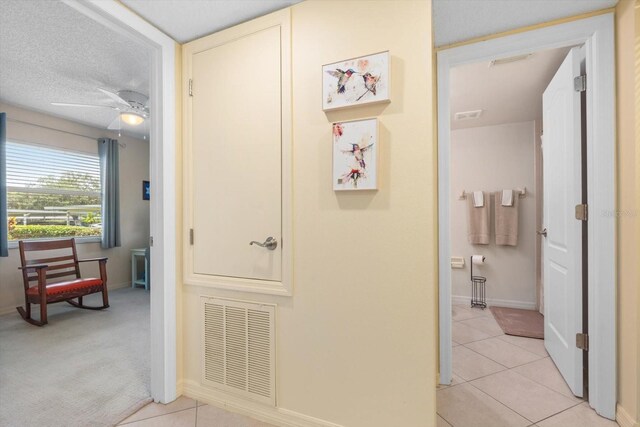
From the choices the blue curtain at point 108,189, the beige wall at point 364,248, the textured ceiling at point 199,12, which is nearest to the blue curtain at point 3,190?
the blue curtain at point 108,189

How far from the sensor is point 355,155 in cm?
147

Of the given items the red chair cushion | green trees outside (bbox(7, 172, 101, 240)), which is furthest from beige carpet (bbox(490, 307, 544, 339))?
green trees outside (bbox(7, 172, 101, 240))

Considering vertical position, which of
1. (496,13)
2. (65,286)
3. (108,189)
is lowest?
(65,286)

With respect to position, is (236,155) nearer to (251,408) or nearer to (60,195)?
(251,408)

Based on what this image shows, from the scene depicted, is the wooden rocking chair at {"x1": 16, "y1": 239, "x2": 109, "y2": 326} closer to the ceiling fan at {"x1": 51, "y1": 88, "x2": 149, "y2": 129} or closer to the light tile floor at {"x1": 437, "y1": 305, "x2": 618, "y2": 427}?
the ceiling fan at {"x1": 51, "y1": 88, "x2": 149, "y2": 129}

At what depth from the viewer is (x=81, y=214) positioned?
175 inches

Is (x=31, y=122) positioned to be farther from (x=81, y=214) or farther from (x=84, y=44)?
(x=84, y=44)

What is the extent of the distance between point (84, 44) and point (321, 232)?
2482 mm

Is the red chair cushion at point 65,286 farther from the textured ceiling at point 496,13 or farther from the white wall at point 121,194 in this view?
the textured ceiling at point 496,13

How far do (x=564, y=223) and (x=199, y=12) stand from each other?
2661 millimetres

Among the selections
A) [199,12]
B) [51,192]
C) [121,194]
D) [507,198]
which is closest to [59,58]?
[199,12]

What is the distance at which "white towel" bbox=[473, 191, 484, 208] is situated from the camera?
387 cm

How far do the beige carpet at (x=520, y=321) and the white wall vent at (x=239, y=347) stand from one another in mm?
2492

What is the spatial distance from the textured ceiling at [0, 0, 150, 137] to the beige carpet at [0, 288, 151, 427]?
2.41 metres
